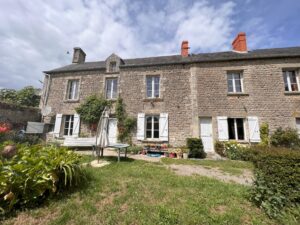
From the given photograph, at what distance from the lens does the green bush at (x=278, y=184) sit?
8.57ft

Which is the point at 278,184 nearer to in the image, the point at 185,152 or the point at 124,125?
the point at 185,152

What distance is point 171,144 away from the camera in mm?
9508

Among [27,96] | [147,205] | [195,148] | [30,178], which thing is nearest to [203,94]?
[195,148]


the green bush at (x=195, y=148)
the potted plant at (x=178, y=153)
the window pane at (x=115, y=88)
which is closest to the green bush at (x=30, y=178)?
the potted plant at (x=178, y=153)

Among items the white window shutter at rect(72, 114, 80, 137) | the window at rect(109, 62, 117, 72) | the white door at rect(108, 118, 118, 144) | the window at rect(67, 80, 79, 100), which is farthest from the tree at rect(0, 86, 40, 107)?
the white door at rect(108, 118, 118, 144)

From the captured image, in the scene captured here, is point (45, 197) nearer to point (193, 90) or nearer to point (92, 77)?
point (193, 90)

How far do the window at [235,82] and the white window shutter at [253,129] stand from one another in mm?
1980

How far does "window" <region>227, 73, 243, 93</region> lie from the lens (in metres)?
9.59

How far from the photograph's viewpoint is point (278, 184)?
276cm

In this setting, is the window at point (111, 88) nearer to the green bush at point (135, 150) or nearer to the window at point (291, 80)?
the green bush at point (135, 150)

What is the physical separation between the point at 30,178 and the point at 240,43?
45.5 feet

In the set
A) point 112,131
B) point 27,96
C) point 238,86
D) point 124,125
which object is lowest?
point 112,131

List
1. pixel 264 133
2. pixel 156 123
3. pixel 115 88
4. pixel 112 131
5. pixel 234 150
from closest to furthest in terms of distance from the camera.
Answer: pixel 234 150, pixel 264 133, pixel 156 123, pixel 112 131, pixel 115 88

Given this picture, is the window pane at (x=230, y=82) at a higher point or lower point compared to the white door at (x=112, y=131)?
higher
